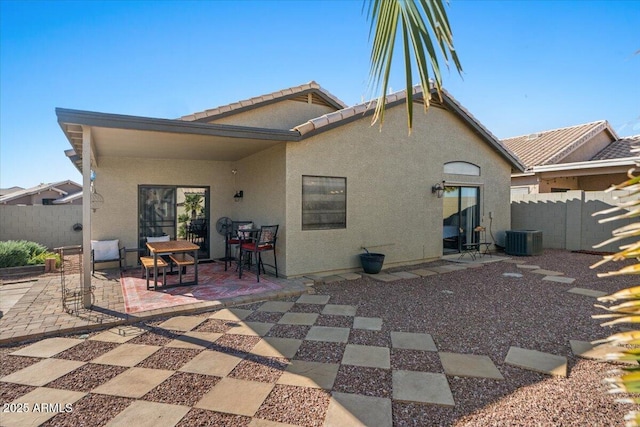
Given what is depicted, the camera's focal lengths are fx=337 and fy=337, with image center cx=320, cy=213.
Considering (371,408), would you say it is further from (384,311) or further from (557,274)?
(557,274)

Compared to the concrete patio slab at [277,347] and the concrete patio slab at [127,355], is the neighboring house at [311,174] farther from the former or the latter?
the concrete patio slab at [277,347]

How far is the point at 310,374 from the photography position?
12.1ft

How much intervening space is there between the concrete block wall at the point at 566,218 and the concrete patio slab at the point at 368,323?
9.97 m

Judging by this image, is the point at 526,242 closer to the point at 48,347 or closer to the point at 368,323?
the point at 368,323

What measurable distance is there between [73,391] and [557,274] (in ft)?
32.2

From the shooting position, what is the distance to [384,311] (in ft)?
18.9

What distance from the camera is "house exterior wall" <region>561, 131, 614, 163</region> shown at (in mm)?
15688

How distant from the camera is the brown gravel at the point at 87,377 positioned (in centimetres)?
345

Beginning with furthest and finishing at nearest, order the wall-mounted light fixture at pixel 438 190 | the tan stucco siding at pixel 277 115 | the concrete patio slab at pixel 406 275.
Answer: the tan stucco siding at pixel 277 115
the wall-mounted light fixture at pixel 438 190
the concrete patio slab at pixel 406 275

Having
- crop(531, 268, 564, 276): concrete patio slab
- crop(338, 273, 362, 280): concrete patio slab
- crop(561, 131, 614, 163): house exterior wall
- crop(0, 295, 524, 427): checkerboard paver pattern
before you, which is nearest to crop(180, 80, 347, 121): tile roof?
crop(338, 273, 362, 280): concrete patio slab

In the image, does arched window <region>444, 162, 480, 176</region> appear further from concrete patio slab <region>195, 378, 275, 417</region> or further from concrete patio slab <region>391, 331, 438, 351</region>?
concrete patio slab <region>195, 378, 275, 417</region>

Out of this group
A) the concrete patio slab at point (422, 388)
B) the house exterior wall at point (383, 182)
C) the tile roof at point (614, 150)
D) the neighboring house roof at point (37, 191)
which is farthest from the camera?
the neighboring house roof at point (37, 191)

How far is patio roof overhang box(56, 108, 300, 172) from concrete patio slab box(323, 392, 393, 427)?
514 centimetres

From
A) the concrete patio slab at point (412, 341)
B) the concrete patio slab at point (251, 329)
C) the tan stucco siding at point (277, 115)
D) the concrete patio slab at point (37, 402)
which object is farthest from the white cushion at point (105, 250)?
the concrete patio slab at point (412, 341)
